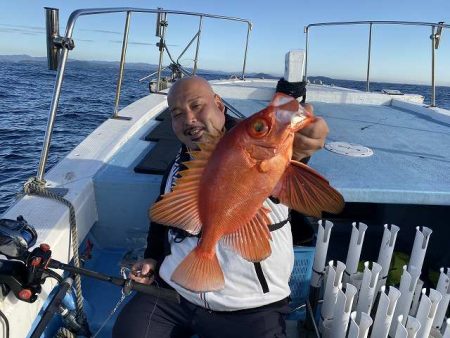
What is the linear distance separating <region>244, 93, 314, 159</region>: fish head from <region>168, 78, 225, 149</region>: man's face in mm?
833

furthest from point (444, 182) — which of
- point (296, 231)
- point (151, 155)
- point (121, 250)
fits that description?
point (121, 250)

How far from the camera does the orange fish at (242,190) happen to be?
1341 millimetres

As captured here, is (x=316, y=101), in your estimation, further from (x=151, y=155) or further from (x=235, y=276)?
(x=235, y=276)

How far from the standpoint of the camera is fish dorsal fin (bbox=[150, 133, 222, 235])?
154cm

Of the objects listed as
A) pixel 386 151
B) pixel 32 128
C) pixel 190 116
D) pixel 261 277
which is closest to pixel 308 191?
pixel 261 277

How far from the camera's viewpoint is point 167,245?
245 cm

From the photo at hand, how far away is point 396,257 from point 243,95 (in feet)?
15.5

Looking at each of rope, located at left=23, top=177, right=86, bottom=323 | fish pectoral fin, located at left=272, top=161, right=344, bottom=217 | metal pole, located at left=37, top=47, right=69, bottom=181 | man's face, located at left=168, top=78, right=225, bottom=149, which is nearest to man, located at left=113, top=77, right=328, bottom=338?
man's face, located at left=168, top=78, right=225, bottom=149

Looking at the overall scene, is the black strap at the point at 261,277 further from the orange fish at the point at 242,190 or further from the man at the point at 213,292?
the orange fish at the point at 242,190

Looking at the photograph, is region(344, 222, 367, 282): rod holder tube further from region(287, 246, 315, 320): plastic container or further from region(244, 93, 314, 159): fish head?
region(244, 93, 314, 159): fish head

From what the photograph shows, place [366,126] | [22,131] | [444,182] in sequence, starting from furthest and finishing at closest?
1. [22,131]
2. [366,126]
3. [444,182]

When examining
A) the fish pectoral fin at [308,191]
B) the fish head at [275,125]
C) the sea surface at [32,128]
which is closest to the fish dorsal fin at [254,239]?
the fish pectoral fin at [308,191]

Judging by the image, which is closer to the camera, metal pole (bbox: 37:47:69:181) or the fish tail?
the fish tail

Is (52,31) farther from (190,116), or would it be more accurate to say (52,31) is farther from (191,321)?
(191,321)
